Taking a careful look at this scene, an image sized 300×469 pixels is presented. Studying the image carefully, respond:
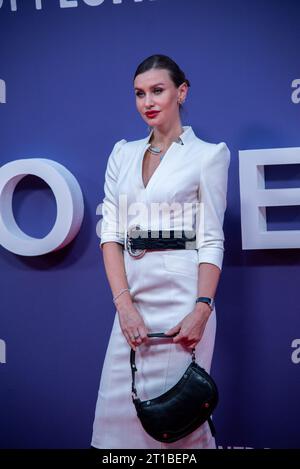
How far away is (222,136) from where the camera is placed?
2.72 metres

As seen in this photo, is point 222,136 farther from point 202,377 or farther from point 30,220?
point 202,377

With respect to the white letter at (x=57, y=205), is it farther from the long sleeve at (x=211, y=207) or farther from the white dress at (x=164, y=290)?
the long sleeve at (x=211, y=207)

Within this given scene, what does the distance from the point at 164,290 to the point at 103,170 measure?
953 millimetres

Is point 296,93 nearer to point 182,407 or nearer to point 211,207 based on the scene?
point 211,207

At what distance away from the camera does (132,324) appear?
2.05m

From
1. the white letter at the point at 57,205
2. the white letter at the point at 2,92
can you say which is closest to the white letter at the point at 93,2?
the white letter at the point at 2,92

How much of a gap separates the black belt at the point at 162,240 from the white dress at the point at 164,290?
0.02 m

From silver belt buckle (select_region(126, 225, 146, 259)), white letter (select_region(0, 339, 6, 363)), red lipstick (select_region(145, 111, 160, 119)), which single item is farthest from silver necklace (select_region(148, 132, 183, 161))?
white letter (select_region(0, 339, 6, 363))

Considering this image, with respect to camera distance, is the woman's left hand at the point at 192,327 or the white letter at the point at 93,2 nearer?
the woman's left hand at the point at 192,327

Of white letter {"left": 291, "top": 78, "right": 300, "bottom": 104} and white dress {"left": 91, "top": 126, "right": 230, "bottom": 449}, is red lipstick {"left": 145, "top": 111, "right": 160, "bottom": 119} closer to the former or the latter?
white dress {"left": 91, "top": 126, "right": 230, "bottom": 449}

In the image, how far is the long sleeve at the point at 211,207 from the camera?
2.10 m

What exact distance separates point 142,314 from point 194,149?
63cm

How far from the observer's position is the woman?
6.74 feet

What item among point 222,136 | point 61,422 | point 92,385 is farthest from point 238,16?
point 61,422
